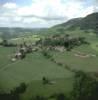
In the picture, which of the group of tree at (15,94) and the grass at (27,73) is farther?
the grass at (27,73)

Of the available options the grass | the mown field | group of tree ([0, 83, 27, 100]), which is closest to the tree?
the mown field

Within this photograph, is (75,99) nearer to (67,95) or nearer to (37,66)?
(67,95)

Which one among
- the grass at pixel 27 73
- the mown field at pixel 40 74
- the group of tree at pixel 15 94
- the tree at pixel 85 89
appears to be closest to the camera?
the group of tree at pixel 15 94

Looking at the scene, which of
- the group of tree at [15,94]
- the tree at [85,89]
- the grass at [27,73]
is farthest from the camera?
the grass at [27,73]

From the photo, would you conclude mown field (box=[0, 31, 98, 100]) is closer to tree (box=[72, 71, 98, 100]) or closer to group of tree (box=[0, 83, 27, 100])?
group of tree (box=[0, 83, 27, 100])

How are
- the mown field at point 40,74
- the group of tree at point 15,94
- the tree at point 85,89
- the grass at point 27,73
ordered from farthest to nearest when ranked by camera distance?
the grass at point 27,73 < the mown field at point 40,74 < the tree at point 85,89 < the group of tree at point 15,94

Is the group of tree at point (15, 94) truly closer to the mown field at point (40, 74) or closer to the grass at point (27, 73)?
the mown field at point (40, 74)

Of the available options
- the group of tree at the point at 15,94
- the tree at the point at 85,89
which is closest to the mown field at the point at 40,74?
the group of tree at the point at 15,94

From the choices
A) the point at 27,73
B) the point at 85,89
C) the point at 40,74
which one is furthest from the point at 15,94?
the point at 27,73

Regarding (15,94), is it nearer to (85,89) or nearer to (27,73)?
(85,89)

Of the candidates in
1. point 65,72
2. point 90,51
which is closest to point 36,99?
→ point 65,72

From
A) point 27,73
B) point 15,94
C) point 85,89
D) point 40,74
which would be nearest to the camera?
point 15,94
